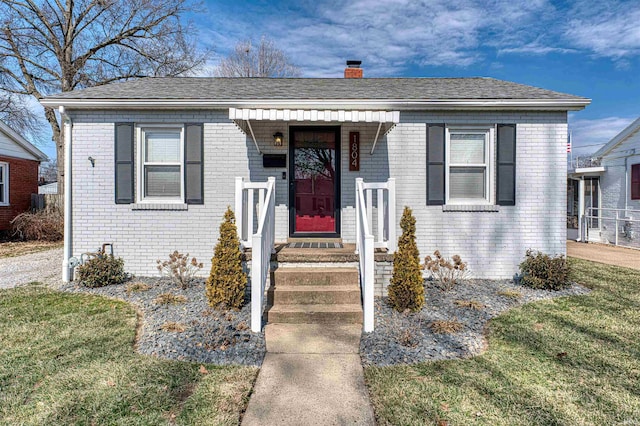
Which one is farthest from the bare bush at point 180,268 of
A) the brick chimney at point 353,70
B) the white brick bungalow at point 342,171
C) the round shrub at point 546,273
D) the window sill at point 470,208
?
the brick chimney at point 353,70

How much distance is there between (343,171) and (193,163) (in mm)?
2796

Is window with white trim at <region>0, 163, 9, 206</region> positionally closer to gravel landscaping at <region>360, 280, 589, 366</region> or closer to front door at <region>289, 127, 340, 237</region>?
front door at <region>289, 127, 340, 237</region>

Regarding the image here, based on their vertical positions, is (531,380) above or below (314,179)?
below

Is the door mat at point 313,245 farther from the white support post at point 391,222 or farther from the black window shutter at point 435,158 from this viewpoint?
the black window shutter at point 435,158

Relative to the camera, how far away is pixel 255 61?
72.3 ft

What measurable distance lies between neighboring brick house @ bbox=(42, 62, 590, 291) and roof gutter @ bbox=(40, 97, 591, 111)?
0.23 ft

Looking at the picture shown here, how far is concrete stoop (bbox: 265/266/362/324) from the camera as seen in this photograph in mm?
4082

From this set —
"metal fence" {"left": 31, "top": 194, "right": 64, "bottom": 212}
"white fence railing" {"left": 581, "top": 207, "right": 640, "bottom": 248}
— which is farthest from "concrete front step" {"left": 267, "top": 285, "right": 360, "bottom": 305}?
"metal fence" {"left": 31, "top": 194, "right": 64, "bottom": 212}

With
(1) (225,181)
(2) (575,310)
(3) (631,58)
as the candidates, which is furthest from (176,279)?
(3) (631,58)

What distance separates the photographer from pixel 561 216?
5.98 metres

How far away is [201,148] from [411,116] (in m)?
3.93

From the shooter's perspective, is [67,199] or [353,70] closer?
[67,199]

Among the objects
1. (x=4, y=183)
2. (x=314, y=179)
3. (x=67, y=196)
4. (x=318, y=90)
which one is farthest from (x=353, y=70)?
(x=4, y=183)

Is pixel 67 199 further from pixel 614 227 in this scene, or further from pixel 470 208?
pixel 614 227
